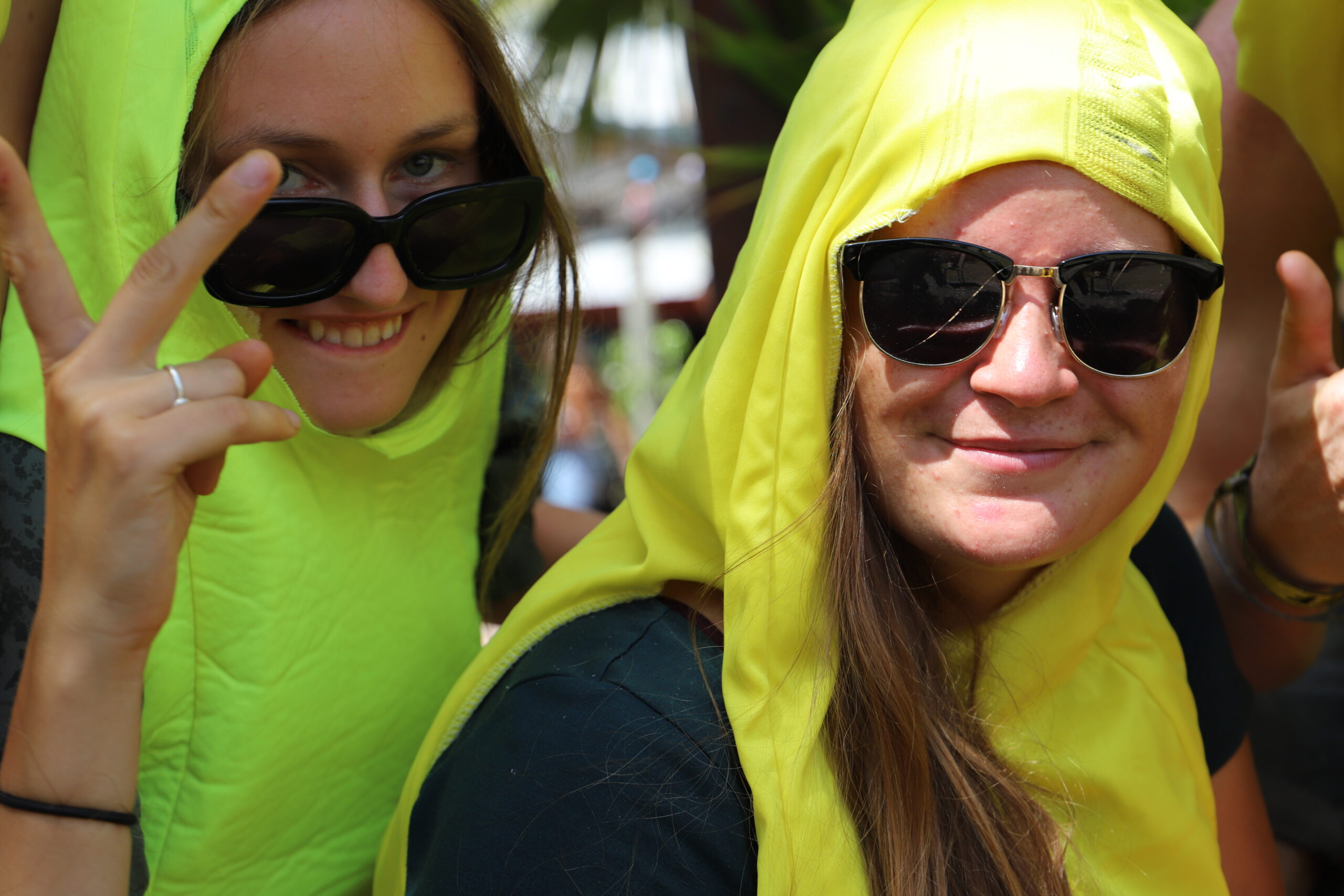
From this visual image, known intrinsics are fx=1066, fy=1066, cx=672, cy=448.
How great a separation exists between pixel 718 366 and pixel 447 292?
56 cm

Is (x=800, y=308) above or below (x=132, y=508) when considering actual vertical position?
above

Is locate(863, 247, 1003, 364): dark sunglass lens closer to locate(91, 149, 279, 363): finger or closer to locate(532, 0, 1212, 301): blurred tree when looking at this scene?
locate(91, 149, 279, 363): finger

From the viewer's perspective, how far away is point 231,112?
1.53m

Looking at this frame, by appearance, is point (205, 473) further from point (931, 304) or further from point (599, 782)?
point (931, 304)

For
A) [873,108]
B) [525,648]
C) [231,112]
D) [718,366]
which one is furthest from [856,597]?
[231,112]

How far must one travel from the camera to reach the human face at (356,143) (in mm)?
1525

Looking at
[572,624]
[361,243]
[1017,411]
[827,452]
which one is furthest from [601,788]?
[361,243]

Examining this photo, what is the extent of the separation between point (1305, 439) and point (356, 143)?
1.66 metres

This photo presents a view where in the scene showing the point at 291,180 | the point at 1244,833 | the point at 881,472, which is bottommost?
the point at 1244,833

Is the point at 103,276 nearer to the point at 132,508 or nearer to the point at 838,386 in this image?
the point at 132,508

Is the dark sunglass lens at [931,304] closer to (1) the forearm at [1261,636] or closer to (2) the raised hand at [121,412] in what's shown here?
(2) the raised hand at [121,412]

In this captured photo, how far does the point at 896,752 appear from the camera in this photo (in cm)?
146

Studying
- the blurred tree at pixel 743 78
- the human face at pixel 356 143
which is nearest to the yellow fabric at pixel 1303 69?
the blurred tree at pixel 743 78

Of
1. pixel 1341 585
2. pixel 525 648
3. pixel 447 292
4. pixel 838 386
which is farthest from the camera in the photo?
pixel 1341 585
